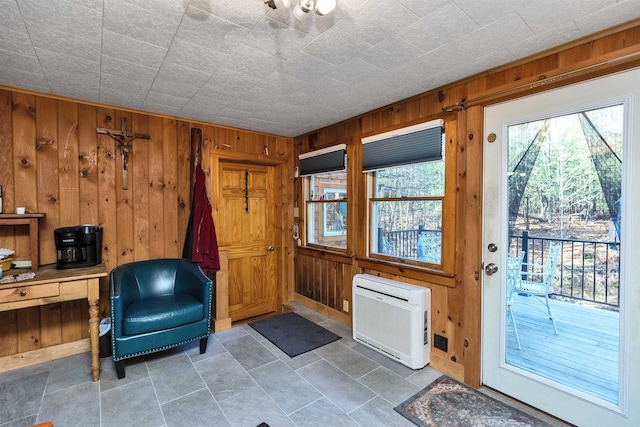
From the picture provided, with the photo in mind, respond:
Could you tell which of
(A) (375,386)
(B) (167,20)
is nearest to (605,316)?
(A) (375,386)

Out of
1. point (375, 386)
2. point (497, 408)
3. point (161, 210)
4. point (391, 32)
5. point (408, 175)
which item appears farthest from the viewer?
point (161, 210)

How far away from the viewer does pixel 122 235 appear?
3023mm

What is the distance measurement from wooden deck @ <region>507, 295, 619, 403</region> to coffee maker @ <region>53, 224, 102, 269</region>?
3.45 m

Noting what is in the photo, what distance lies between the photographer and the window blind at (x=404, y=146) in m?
2.52

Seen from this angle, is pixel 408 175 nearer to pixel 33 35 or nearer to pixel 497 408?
pixel 497 408

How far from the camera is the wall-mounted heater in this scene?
2484 millimetres

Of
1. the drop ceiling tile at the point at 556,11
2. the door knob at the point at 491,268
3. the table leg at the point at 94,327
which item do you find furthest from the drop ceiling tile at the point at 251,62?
the door knob at the point at 491,268

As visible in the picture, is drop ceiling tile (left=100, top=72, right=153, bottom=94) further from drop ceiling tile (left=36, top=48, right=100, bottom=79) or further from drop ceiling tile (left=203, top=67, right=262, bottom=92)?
drop ceiling tile (left=203, top=67, right=262, bottom=92)

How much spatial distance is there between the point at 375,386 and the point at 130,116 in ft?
11.2

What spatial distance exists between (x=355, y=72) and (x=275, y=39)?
68 centimetres

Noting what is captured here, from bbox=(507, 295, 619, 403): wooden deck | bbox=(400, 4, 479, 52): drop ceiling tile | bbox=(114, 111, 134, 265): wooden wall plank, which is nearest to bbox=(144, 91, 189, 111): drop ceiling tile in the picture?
bbox=(114, 111, 134, 265): wooden wall plank

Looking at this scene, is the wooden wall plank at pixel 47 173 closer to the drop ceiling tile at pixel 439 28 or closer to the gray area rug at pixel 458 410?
the drop ceiling tile at pixel 439 28

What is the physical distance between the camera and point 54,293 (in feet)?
7.27

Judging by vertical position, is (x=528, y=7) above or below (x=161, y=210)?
above
